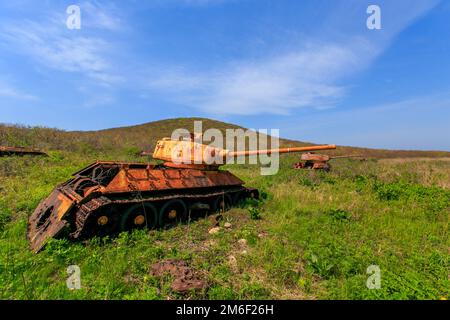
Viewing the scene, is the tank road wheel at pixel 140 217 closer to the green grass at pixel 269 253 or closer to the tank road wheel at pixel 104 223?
the tank road wheel at pixel 104 223

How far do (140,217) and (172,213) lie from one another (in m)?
0.94

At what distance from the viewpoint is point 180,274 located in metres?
4.34

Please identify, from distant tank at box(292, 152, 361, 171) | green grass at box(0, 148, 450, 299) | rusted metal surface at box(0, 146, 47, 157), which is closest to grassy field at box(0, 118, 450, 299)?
green grass at box(0, 148, 450, 299)

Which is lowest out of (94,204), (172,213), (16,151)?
(172,213)

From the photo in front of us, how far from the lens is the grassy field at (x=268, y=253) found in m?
3.96

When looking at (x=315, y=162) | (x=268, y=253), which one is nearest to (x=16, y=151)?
(x=268, y=253)

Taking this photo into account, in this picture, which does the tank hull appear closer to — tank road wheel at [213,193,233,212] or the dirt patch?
tank road wheel at [213,193,233,212]

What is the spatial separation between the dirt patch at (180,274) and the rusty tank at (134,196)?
197 centimetres

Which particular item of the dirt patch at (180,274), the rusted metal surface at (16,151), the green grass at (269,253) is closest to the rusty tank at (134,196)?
the green grass at (269,253)

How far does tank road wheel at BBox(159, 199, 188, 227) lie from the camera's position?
684 centimetres

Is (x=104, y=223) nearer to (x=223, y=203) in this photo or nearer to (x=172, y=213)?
(x=172, y=213)
